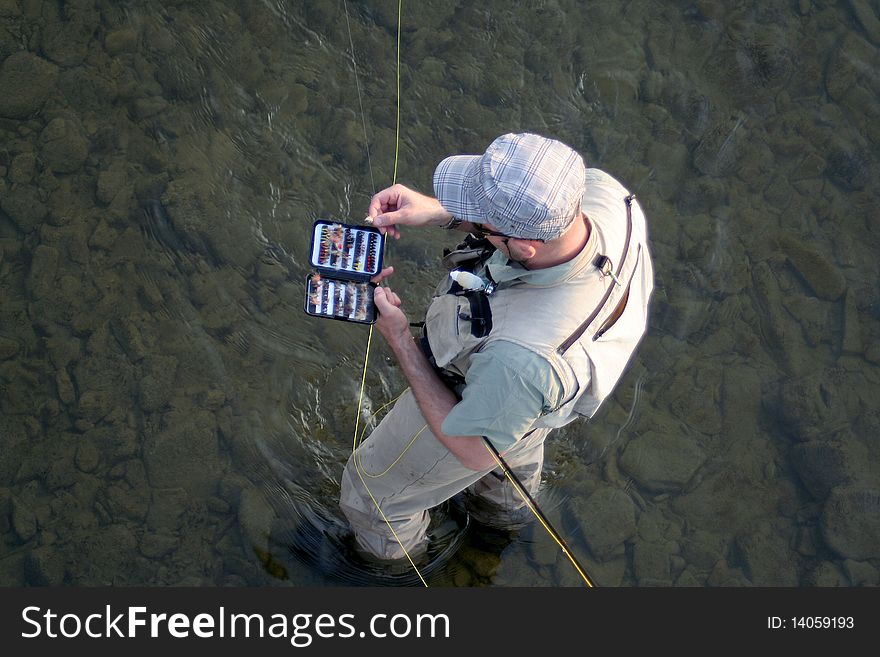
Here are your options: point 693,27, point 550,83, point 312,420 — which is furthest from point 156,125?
point 693,27

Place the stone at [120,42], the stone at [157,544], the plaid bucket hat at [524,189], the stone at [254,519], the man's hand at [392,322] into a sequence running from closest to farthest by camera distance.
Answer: the plaid bucket hat at [524,189]
the man's hand at [392,322]
the stone at [157,544]
the stone at [254,519]
the stone at [120,42]

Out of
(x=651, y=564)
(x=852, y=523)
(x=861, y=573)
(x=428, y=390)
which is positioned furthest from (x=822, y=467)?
(x=428, y=390)

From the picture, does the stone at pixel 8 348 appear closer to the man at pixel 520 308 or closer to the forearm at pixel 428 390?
the man at pixel 520 308

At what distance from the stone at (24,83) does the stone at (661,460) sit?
3976mm

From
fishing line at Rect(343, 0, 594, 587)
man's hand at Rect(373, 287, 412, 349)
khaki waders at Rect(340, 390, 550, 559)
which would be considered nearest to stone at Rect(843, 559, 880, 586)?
fishing line at Rect(343, 0, 594, 587)

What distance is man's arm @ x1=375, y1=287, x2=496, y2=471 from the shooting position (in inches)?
111

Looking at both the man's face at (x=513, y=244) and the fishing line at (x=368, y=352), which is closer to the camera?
the man's face at (x=513, y=244)

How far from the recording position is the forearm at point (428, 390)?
2.88 metres

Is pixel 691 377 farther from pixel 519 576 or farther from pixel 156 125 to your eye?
pixel 156 125

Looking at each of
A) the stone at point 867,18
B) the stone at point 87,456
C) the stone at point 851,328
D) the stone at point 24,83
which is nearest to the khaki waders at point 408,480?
the stone at point 87,456

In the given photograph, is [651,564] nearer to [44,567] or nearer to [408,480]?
[408,480]

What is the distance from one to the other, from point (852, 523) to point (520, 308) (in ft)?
10.5

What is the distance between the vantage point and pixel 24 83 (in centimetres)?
474

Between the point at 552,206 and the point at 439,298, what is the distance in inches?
28.0
